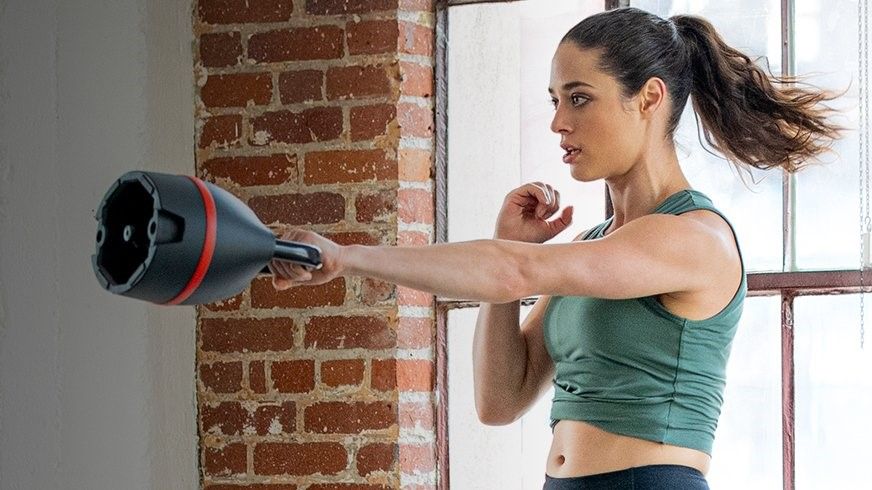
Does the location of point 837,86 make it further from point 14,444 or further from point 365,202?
point 14,444

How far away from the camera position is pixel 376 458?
267cm

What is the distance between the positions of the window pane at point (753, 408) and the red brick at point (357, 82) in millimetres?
847

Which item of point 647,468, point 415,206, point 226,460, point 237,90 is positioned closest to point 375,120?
point 415,206

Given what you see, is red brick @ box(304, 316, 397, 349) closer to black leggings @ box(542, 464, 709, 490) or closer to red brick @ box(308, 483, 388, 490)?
red brick @ box(308, 483, 388, 490)

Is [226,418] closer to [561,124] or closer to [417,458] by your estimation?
[417,458]

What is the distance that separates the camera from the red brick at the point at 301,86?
2758 mm

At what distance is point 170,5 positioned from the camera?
2850 mm

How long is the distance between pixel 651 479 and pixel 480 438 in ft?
2.54

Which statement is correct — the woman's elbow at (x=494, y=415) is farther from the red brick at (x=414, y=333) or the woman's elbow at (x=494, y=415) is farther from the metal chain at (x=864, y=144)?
the metal chain at (x=864, y=144)

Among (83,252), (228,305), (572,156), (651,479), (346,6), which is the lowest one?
(651,479)

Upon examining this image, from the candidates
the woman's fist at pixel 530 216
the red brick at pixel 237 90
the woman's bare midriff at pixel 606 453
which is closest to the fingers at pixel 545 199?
the woman's fist at pixel 530 216

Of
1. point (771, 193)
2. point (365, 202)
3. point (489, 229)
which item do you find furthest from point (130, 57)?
point (771, 193)

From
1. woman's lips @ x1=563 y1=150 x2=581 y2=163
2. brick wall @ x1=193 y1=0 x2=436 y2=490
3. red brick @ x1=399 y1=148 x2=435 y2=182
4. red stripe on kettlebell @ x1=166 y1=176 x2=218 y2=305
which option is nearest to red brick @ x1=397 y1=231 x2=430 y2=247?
brick wall @ x1=193 y1=0 x2=436 y2=490

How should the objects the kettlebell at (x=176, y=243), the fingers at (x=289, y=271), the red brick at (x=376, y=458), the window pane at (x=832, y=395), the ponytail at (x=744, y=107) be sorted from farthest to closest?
the red brick at (x=376, y=458), the window pane at (x=832, y=395), the ponytail at (x=744, y=107), the fingers at (x=289, y=271), the kettlebell at (x=176, y=243)
